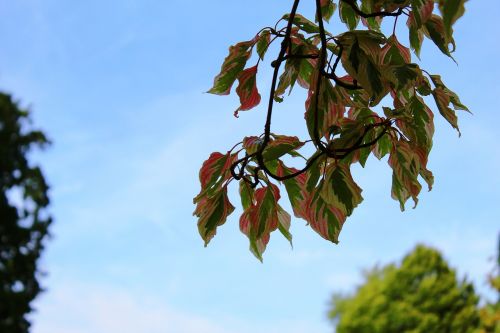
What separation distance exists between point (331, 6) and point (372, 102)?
1.75 ft

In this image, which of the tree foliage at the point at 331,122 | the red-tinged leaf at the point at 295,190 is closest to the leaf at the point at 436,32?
the tree foliage at the point at 331,122

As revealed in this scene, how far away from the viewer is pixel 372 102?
1.48m

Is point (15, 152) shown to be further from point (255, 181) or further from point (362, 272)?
point (255, 181)

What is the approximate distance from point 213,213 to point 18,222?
1685 centimetres

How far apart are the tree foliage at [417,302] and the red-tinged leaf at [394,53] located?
1830 centimetres

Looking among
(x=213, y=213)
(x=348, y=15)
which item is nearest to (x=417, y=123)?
(x=348, y=15)

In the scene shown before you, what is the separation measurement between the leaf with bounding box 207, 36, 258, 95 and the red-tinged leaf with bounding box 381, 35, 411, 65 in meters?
0.33

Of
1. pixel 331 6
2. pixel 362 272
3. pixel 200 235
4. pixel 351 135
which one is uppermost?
pixel 362 272

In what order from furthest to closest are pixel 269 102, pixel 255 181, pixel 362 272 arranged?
pixel 362 272
pixel 255 181
pixel 269 102

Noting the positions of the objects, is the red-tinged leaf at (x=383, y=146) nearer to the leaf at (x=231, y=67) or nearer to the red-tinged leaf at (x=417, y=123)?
the red-tinged leaf at (x=417, y=123)

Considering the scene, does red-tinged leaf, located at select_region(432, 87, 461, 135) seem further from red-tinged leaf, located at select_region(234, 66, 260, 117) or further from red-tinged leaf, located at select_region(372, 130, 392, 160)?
red-tinged leaf, located at select_region(234, 66, 260, 117)

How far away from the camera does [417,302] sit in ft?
63.7

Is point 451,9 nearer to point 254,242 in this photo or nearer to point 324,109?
point 324,109

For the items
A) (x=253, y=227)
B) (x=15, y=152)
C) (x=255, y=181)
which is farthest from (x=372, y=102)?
(x=15, y=152)
